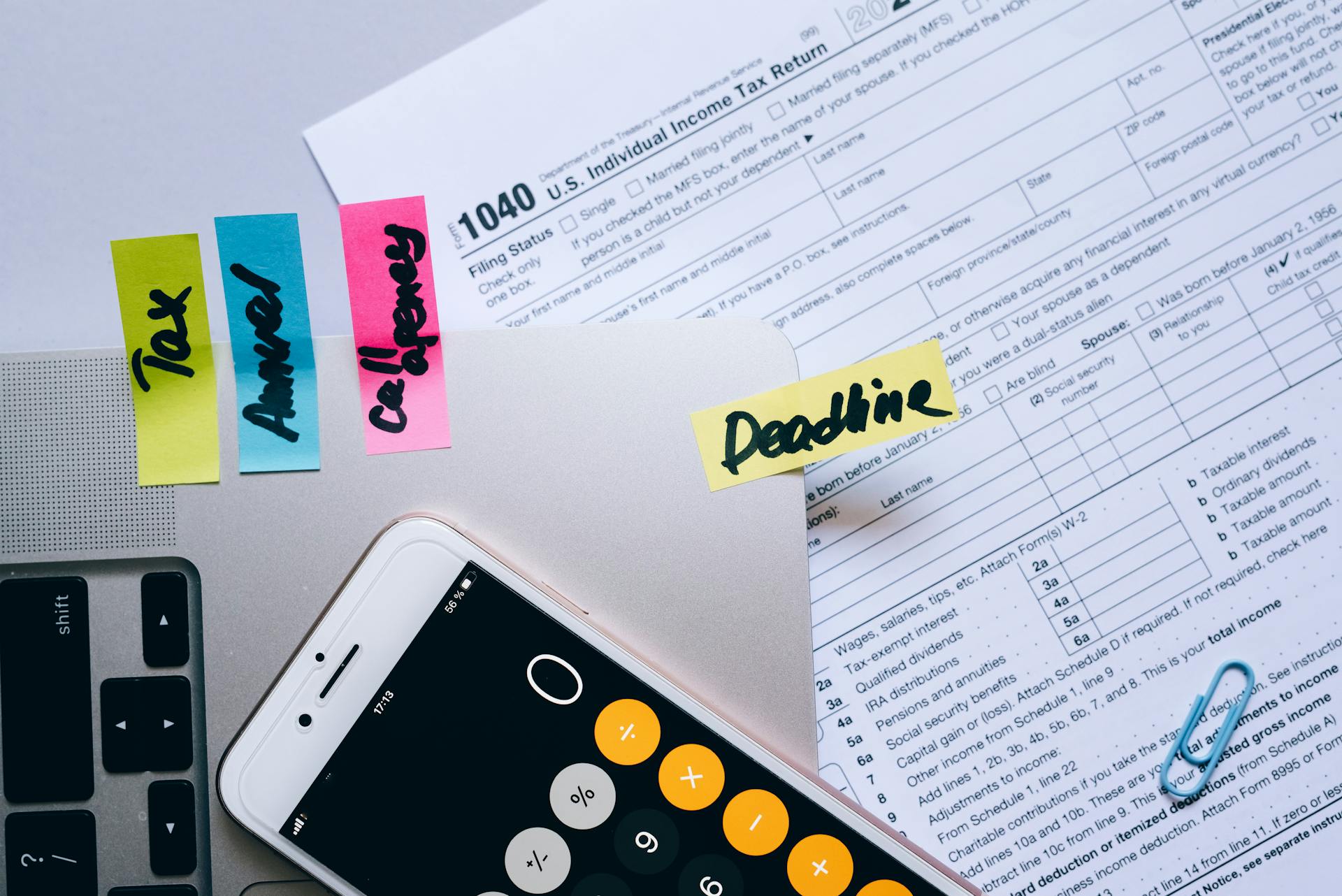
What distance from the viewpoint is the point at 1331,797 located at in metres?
0.50

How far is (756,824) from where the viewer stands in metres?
0.42

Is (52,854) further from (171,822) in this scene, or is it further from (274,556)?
(274,556)

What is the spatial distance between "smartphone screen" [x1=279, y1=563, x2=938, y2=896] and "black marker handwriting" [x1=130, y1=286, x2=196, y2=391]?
18cm

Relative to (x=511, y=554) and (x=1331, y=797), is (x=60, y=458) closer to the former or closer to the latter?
(x=511, y=554)

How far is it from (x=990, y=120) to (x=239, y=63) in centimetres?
44

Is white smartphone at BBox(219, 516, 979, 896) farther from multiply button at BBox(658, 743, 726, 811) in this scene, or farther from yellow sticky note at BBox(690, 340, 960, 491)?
yellow sticky note at BBox(690, 340, 960, 491)

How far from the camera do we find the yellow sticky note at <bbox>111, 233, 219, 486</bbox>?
0.44m

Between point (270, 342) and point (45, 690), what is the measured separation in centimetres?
20

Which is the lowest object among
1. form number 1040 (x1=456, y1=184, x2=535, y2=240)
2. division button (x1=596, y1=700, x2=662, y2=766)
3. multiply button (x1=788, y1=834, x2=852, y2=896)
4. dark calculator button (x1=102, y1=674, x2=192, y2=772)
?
multiply button (x1=788, y1=834, x2=852, y2=896)

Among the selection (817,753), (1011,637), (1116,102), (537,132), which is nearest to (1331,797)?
(1011,637)

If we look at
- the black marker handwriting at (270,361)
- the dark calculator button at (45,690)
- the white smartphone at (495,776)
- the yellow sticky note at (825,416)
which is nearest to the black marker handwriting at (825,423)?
the yellow sticky note at (825,416)

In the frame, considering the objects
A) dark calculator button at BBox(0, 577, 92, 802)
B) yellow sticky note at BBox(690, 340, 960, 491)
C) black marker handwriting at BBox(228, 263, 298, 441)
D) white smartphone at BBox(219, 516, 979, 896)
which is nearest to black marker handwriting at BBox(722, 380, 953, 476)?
yellow sticky note at BBox(690, 340, 960, 491)

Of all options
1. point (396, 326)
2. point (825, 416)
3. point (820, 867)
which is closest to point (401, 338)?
point (396, 326)

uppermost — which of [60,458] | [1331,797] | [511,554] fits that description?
[60,458]
